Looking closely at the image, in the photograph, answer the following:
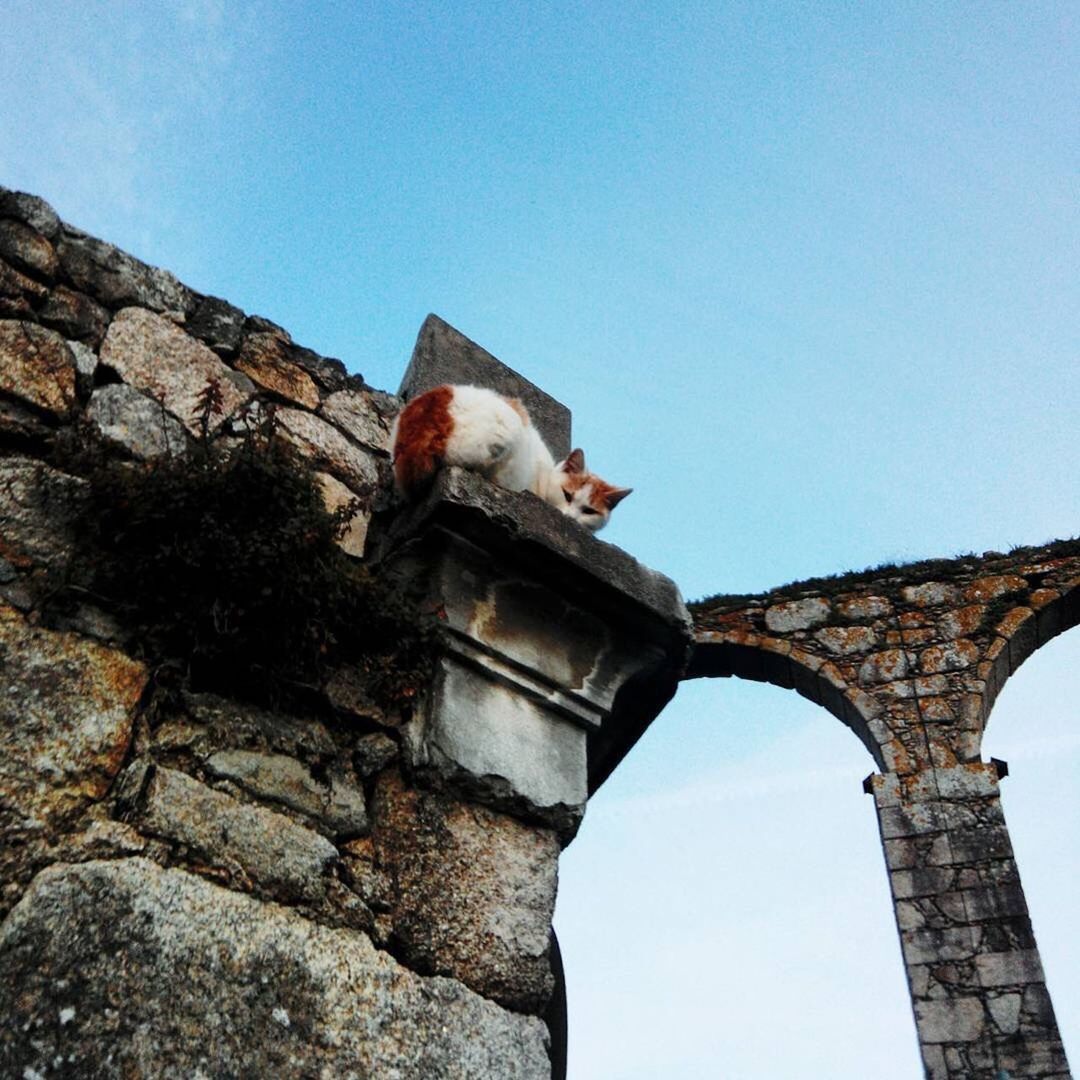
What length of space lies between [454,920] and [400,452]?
93cm

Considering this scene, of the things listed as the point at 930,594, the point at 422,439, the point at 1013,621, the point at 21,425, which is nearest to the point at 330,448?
the point at 422,439

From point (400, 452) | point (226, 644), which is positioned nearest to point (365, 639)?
point (226, 644)

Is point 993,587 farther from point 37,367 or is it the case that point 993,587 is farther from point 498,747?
point 37,367

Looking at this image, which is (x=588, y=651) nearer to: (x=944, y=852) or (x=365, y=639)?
(x=365, y=639)

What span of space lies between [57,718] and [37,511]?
1.22 feet

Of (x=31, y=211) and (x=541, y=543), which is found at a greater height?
(x=31, y=211)

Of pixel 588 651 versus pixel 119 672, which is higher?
pixel 588 651

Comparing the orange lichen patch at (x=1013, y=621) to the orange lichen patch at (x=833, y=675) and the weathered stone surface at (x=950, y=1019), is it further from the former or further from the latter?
the weathered stone surface at (x=950, y=1019)

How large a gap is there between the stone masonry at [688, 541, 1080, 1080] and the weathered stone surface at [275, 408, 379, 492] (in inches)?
234

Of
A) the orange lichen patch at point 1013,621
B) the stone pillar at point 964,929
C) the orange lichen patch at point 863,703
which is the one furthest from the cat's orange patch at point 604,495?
the orange lichen patch at point 1013,621

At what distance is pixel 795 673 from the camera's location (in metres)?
9.54

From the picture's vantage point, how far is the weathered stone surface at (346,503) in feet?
7.42

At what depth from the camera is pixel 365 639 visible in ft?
6.77

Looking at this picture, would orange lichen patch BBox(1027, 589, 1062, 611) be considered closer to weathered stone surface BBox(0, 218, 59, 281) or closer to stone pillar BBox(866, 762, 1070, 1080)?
stone pillar BBox(866, 762, 1070, 1080)
